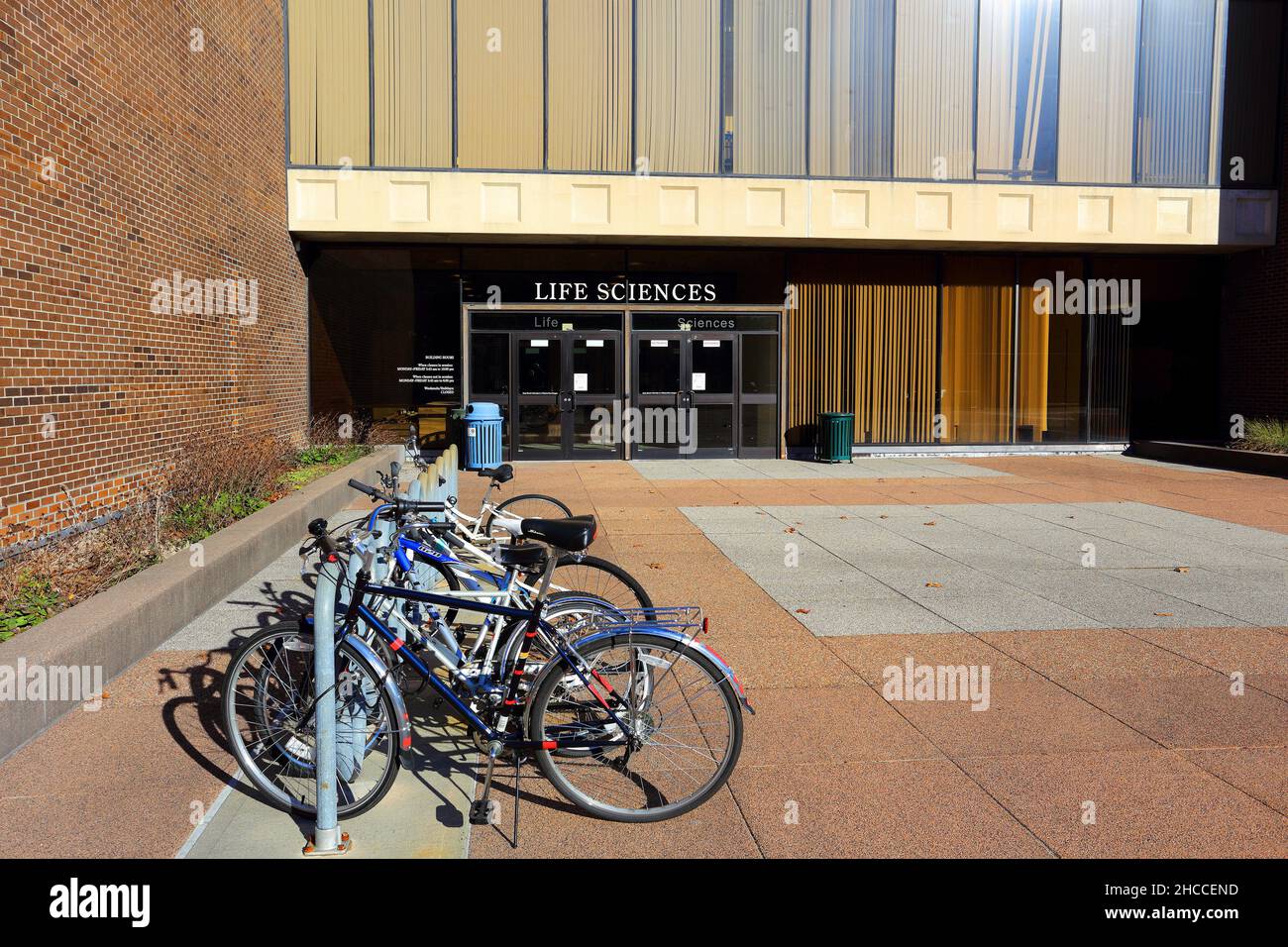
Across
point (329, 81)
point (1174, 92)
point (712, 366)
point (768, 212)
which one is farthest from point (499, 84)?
point (1174, 92)

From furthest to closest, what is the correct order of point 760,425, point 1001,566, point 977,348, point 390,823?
point 977,348 < point 760,425 < point 1001,566 < point 390,823

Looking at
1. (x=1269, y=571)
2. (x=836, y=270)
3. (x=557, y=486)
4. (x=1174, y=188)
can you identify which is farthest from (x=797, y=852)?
(x=1174, y=188)

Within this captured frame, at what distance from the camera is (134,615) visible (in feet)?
19.0

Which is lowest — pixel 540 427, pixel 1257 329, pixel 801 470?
pixel 801 470

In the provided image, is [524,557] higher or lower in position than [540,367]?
lower

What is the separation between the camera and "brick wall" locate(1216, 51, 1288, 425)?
18625 mm

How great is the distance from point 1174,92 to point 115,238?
60.1 feet

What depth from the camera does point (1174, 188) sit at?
1864cm

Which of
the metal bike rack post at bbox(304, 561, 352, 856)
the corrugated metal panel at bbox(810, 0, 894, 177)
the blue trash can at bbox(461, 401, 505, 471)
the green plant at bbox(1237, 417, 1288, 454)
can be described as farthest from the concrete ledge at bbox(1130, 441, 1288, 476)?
the metal bike rack post at bbox(304, 561, 352, 856)

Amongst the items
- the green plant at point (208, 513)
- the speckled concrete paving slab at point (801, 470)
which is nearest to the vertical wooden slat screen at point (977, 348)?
the speckled concrete paving slab at point (801, 470)

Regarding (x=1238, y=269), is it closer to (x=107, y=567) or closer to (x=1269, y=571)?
(x=1269, y=571)

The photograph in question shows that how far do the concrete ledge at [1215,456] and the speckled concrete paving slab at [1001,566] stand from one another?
538 centimetres

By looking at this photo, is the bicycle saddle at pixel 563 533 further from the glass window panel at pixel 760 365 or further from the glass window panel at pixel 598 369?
the glass window panel at pixel 760 365

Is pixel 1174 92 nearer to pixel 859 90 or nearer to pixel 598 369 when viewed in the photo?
pixel 859 90
